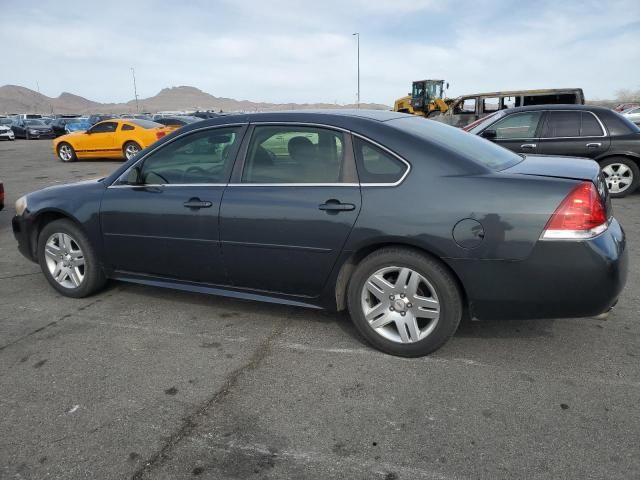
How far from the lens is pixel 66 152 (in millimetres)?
16547

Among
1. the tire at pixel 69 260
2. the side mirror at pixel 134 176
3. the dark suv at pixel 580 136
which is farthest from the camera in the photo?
the dark suv at pixel 580 136

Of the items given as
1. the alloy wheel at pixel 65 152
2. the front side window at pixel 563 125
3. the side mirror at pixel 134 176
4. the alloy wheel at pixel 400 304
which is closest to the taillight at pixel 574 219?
the alloy wheel at pixel 400 304

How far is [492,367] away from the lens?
3125mm

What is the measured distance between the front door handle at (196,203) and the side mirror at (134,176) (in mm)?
541

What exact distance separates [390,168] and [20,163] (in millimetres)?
16997

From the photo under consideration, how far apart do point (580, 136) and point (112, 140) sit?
12.9 metres

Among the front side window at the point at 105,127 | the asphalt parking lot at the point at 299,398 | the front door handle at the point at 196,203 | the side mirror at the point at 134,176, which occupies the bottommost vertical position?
the asphalt parking lot at the point at 299,398

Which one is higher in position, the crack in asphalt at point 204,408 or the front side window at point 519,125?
the front side window at point 519,125

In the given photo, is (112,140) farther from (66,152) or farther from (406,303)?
(406,303)

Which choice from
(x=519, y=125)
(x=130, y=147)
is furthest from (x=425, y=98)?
(x=519, y=125)

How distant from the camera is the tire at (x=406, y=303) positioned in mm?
3055

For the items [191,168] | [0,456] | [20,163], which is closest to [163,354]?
[0,456]

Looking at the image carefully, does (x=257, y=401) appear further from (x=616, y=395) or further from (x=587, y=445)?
(x=616, y=395)

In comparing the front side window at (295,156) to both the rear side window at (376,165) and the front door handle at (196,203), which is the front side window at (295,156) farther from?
the front door handle at (196,203)
